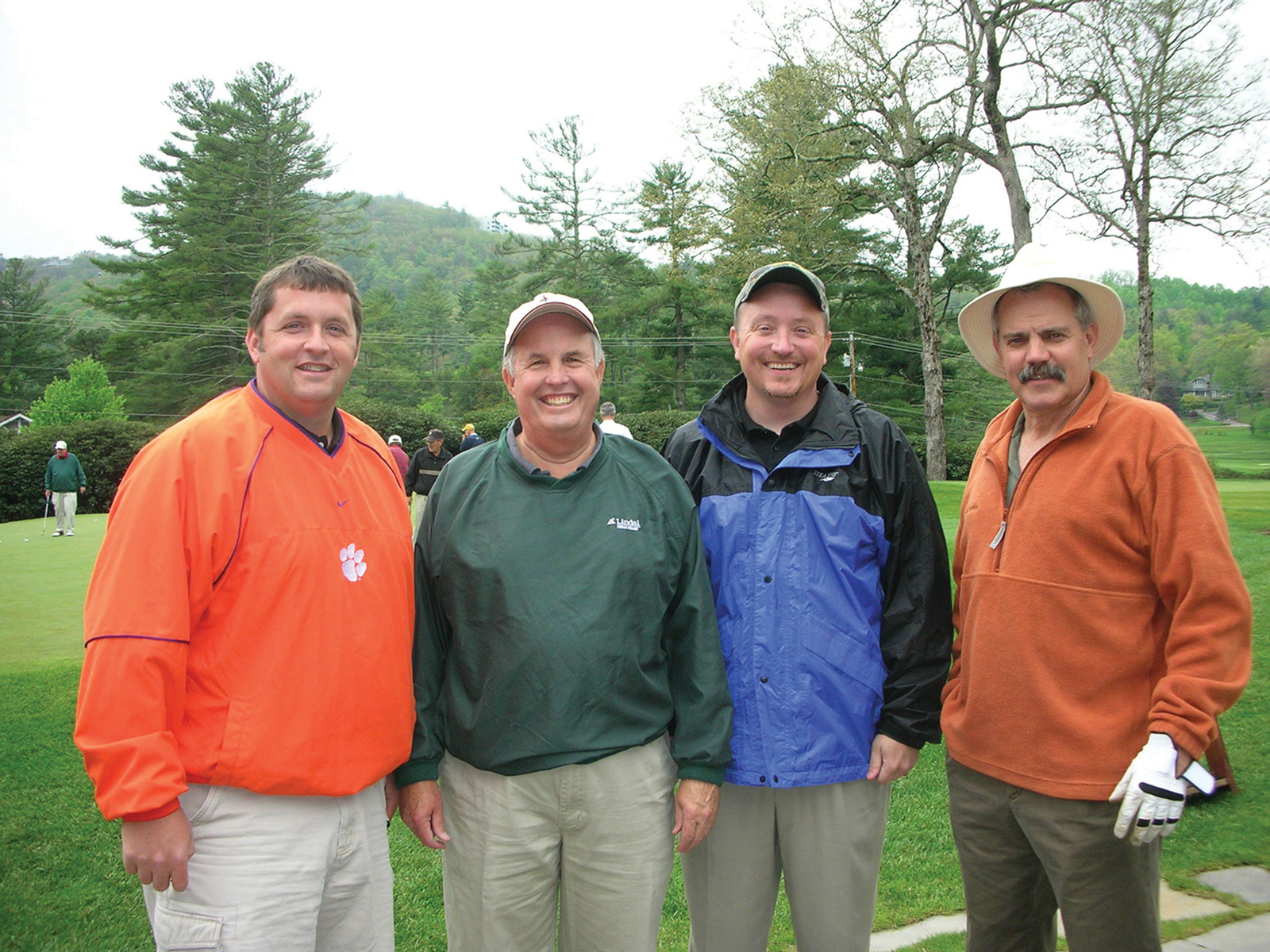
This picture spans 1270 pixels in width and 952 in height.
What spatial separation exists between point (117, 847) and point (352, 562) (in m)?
3.09

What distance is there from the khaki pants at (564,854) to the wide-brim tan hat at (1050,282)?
1827 millimetres

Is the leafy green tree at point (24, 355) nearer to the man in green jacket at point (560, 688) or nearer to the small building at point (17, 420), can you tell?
the small building at point (17, 420)

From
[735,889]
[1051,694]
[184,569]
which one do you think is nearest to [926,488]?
[1051,694]

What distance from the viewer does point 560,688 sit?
2430mm

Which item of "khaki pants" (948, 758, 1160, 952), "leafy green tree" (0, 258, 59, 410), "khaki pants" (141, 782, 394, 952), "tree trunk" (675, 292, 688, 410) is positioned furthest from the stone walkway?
"leafy green tree" (0, 258, 59, 410)

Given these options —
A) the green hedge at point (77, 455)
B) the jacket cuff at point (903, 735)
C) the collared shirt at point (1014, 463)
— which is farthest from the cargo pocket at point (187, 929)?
the green hedge at point (77, 455)

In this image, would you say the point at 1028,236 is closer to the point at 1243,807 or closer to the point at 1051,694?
the point at 1243,807

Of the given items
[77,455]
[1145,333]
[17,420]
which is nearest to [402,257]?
[17,420]

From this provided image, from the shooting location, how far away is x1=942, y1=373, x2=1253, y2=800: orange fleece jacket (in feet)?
7.49

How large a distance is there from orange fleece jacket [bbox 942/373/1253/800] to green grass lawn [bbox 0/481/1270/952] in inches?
57.0

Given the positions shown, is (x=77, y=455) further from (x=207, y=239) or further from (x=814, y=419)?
(x=814, y=419)

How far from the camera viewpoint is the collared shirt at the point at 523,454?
8.59 feet

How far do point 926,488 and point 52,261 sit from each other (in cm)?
13957

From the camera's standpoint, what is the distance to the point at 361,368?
5175 cm
